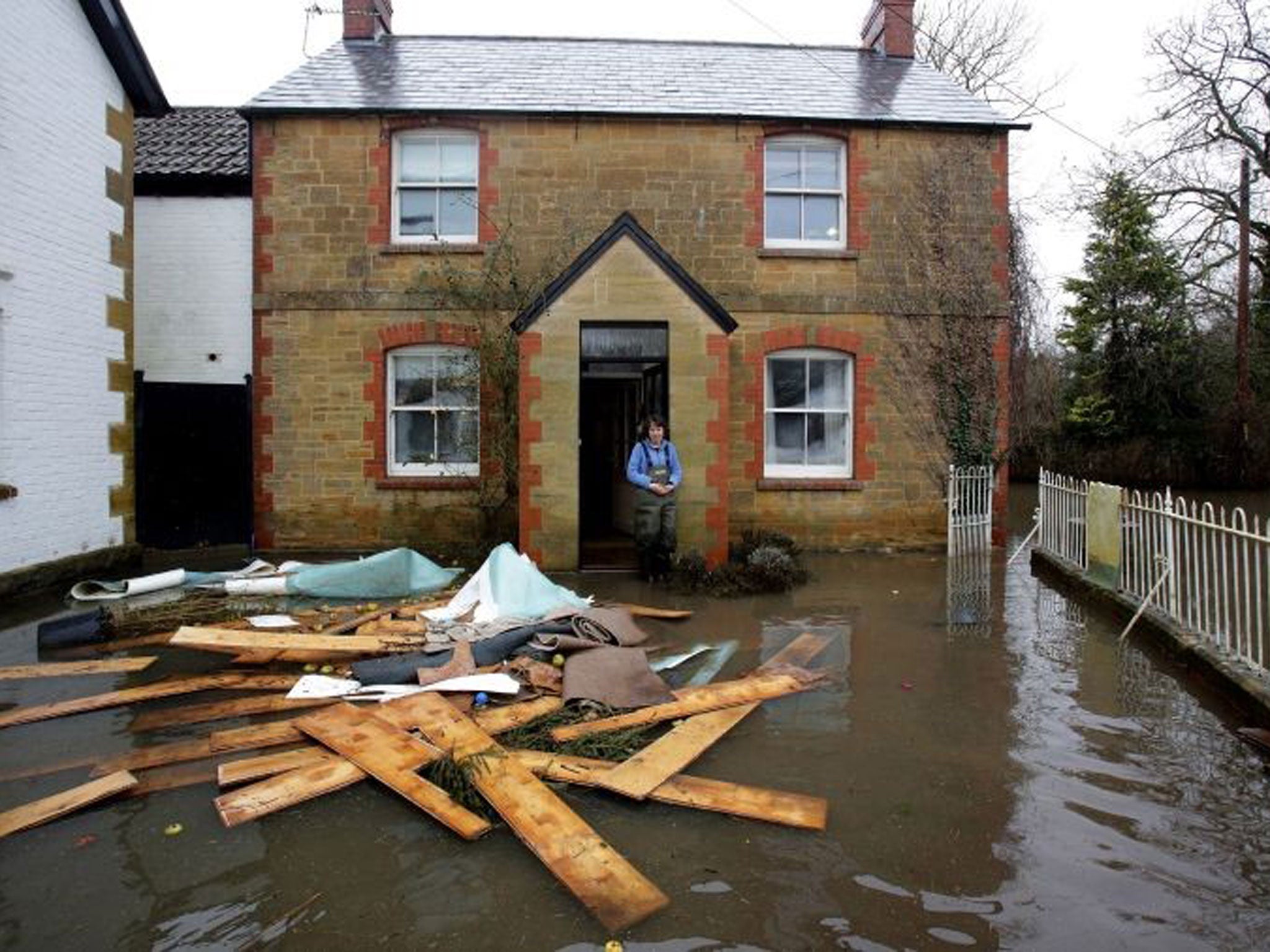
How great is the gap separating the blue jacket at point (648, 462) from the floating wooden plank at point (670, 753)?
468 cm

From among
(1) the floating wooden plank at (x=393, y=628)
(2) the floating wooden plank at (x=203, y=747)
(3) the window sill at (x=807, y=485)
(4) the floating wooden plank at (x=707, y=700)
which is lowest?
(2) the floating wooden plank at (x=203, y=747)

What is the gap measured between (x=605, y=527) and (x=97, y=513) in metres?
6.98

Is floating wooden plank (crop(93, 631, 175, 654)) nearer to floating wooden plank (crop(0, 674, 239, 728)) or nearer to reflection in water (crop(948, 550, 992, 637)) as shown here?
floating wooden plank (crop(0, 674, 239, 728))

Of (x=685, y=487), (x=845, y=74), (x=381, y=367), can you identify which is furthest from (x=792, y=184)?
(x=381, y=367)

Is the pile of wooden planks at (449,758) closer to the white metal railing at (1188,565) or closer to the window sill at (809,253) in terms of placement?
the white metal railing at (1188,565)

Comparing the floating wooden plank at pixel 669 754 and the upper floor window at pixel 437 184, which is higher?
the upper floor window at pixel 437 184

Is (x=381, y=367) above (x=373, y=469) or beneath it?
above

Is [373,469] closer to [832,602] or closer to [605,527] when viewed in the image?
[605,527]

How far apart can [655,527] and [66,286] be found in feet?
24.3

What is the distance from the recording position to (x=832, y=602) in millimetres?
9148

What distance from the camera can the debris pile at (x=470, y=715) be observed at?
156 inches

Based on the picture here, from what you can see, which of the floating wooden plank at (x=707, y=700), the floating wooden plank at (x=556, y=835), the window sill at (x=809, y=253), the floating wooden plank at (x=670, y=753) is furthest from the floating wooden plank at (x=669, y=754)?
the window sill at (x=809, y=253)

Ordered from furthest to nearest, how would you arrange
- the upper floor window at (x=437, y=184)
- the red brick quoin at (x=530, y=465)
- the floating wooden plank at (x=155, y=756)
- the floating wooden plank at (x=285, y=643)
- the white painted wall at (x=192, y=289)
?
the white painted wall at (x=192, y=289), the upper floor window at (x=437, y=184), the red brick quoin at (x=530, y=465), the floating wooden plank at (x=285, y=643), the floating wooden plank at (x=155, y=756)

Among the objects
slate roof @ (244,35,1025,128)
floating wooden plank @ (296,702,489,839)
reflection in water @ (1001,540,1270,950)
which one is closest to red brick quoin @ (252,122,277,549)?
slate roof @ (244,35,1025,128)
